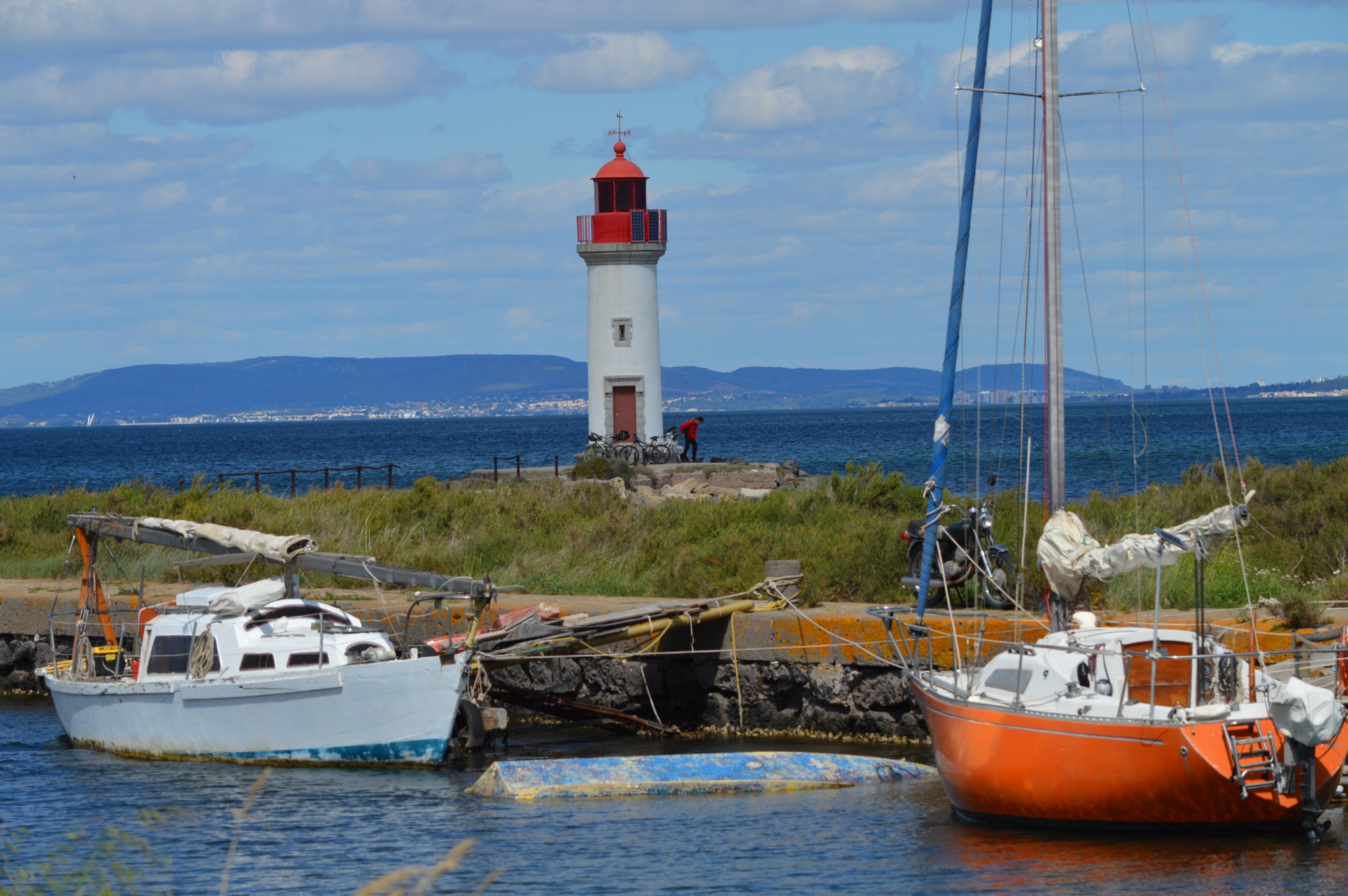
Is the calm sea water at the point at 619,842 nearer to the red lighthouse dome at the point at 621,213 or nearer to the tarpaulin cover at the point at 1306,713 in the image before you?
the tarpaulin cover at the point at 1306,713

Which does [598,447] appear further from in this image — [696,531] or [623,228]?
[696,531]

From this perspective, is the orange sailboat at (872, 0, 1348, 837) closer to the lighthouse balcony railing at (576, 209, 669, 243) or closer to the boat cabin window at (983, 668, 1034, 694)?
the boat cabin window at (983, 668, 1034, 694)

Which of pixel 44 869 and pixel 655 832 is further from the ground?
pixel 44 869

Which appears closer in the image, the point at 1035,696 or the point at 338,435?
the point at 1035,696

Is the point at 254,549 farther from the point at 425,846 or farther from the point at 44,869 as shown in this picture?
the point at 44,869

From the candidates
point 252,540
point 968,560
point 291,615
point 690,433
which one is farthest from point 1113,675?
point 690,433

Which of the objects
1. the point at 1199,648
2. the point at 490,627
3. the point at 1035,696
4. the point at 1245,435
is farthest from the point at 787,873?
the point at 1245,435

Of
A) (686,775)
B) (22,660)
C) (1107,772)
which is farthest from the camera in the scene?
(22,660)

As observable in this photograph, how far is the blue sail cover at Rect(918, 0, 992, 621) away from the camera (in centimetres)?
1416

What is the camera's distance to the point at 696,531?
22203mm

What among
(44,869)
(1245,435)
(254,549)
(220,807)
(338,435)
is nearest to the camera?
(44,869)

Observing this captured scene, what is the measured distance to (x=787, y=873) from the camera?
11500 millimetres

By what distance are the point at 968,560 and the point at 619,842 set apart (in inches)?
194

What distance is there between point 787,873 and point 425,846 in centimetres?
303
